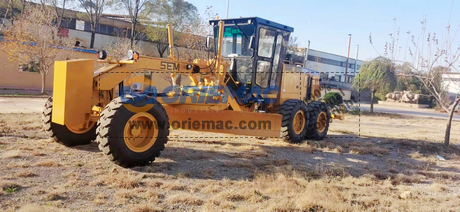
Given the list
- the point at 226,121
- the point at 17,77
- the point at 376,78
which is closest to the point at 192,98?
the point at 226,121

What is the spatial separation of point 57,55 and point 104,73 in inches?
709

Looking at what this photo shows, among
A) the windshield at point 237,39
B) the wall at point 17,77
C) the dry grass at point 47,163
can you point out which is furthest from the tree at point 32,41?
the dry grass at point 47,163

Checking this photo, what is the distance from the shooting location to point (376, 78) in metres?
25.8

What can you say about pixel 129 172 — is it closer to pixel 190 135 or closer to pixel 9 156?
pixel 9 156

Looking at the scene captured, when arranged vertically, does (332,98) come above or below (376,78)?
below

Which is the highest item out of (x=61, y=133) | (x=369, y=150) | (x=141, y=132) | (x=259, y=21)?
(x=259, y=21)

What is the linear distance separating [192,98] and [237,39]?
7.82ft

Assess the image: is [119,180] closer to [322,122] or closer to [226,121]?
[226,121]

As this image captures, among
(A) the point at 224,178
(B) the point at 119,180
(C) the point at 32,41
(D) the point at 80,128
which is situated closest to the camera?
(B) the point at 119,180

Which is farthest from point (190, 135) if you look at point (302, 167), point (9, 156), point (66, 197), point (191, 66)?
point (66, 197)

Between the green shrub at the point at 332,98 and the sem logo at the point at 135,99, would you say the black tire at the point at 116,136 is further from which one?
the green shrub at the point at 332,98

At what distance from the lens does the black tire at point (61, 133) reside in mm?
7199

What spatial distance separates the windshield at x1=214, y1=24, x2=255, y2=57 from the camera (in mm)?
9312

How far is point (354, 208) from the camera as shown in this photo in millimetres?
4832
